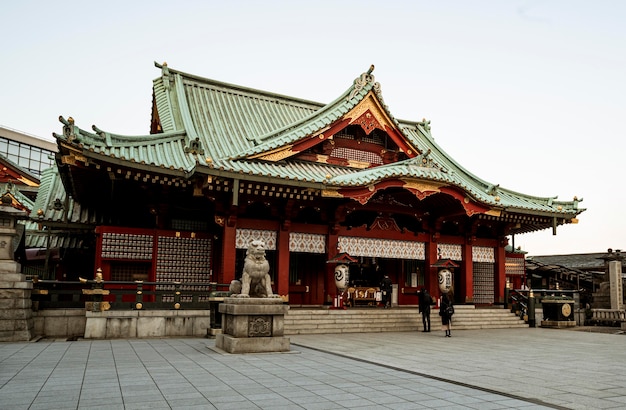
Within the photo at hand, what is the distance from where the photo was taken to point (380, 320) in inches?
792

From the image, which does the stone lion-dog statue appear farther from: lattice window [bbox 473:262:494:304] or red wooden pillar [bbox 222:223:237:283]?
lattice window [bbox 473:262:494:304]

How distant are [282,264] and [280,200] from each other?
8.44ft

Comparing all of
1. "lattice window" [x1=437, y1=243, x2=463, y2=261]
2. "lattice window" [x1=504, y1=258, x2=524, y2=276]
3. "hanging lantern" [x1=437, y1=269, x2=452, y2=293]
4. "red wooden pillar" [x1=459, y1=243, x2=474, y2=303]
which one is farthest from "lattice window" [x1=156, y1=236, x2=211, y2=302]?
"lattice window" [x1=504, y1=258, x2=524, y2=276]

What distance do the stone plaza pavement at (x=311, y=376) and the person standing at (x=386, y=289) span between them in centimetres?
877

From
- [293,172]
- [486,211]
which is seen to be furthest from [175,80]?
[486,211]

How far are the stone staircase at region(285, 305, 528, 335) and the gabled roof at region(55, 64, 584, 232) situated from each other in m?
4.56

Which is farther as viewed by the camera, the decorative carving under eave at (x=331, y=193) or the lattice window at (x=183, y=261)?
the decorative carving under eave at (x=331, y=193)

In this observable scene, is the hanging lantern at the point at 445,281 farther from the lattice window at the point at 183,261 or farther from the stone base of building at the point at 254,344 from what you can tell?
the stone base of building at the point at 254,344

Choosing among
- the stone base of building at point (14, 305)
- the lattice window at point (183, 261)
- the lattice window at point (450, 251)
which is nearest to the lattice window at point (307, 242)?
the lattice window at point (183, 261)

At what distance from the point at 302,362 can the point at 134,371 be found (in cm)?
355

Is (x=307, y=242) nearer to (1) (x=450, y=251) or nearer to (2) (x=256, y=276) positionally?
(1) (x=450, y=251)

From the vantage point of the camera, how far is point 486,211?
22.1 metres

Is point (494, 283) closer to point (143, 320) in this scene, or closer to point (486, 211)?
point (486, 211)

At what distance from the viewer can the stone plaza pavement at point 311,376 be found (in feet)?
24.2
